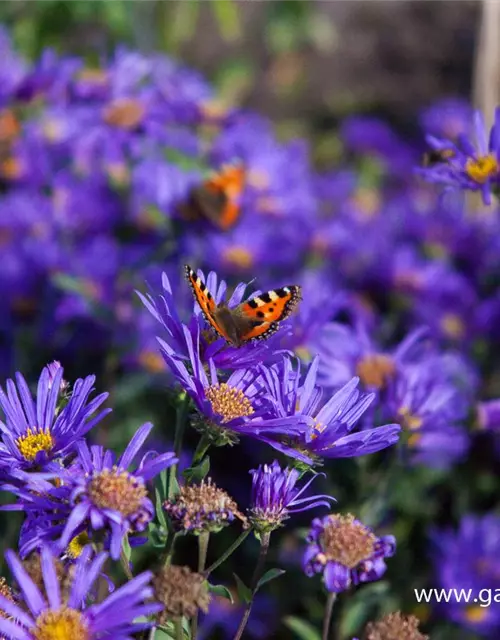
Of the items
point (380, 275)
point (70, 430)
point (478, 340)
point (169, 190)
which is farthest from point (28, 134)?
point (70, 430)

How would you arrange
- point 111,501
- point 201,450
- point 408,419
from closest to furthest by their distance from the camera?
point 111,501, point 201,450, point 408,419

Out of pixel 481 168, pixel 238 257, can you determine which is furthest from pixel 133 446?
pixel 238 257

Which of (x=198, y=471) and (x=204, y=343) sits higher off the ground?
(x=204, y=343)

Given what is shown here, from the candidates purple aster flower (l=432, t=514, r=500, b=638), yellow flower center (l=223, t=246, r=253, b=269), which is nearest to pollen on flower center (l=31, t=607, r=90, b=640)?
purple aster flower (l=432, t=514, r=500, b=638)

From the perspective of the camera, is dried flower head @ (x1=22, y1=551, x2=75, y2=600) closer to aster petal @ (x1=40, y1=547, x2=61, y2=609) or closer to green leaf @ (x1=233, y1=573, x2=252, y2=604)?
aster petal @ (x1=40, y1=547, x2=61, y2=609)

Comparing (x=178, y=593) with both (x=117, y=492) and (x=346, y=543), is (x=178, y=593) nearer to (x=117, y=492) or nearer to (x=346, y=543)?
(x=117, y=492)

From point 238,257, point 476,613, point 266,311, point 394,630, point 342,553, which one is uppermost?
point 266,311
